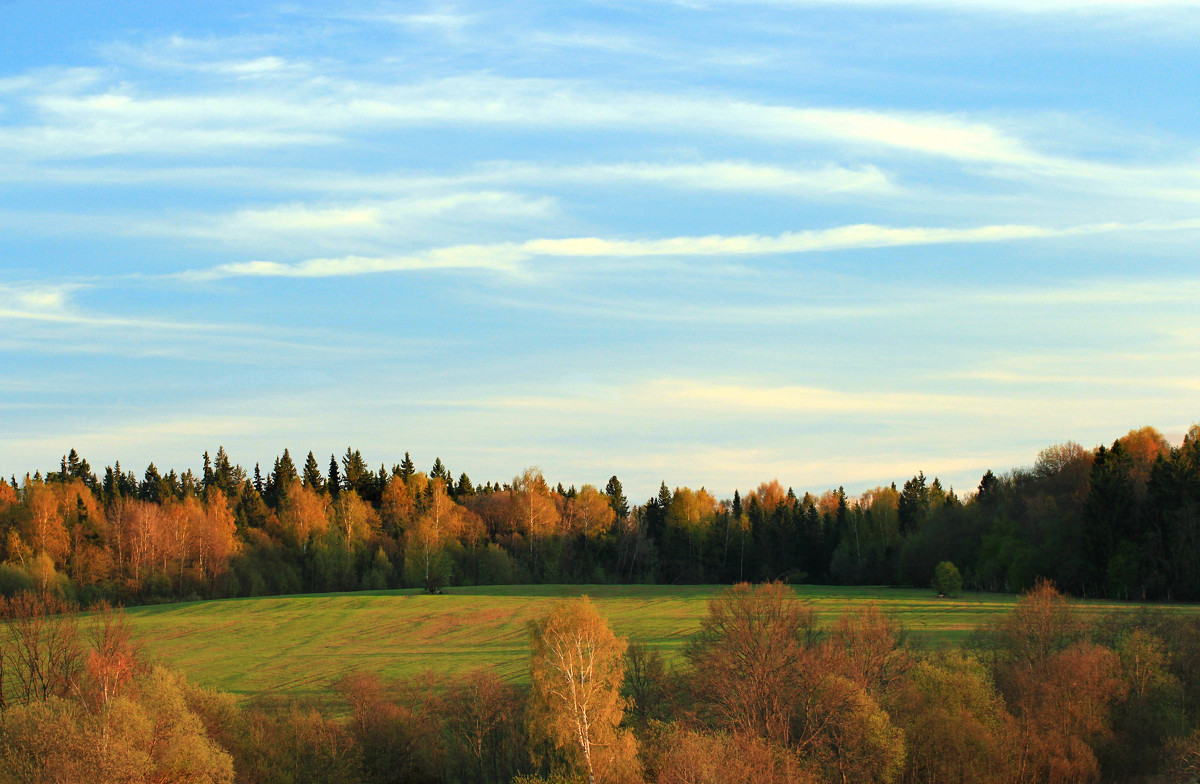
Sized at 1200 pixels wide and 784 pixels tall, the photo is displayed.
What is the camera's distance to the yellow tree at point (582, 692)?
169 feet

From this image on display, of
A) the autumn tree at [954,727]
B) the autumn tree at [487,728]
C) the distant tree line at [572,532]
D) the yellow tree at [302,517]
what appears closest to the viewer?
the autumn tree at [954,727]

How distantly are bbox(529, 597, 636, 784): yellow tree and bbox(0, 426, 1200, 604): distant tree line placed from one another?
6663 cm

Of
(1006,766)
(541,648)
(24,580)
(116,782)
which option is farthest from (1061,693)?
(24,580)

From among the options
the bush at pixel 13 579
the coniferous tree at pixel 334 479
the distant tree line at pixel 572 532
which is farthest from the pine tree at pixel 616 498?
the bush at pixel 13 579

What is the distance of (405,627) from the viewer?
306 ft

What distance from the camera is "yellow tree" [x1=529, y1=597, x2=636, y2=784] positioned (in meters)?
51.5

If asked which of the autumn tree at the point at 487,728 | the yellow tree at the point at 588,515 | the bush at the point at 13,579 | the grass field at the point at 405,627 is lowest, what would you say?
the autumn tree at the point at 487,728

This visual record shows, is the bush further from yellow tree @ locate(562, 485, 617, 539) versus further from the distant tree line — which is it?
yellow tree @ locate(562, 485, 617, 539)

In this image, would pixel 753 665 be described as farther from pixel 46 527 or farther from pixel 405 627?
pixel 46 527

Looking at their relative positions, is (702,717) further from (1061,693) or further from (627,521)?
(627,521)

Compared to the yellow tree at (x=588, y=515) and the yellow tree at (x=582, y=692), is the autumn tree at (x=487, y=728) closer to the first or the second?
the yellow tree at (x=582, y=692)

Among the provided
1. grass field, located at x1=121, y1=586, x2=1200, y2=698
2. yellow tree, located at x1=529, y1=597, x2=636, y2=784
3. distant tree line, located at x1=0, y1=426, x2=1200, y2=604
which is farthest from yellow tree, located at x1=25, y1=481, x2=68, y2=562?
yellow tree, located at x1=529, y1=597, x2=636, y2=784

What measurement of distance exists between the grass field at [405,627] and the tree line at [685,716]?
30.8 ft

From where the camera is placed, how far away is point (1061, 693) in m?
58.4
